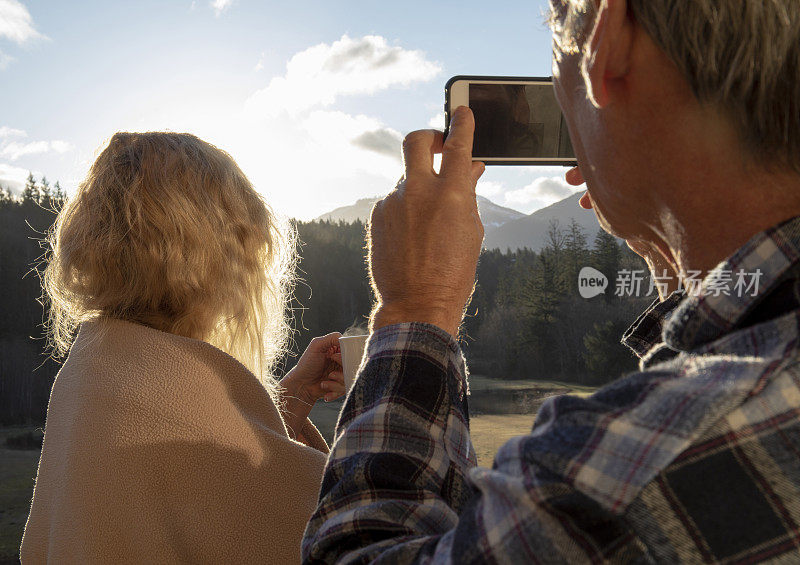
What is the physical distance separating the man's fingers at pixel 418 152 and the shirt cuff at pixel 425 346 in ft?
0.54

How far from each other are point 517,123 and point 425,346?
35cm

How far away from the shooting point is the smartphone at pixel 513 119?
0.71 m

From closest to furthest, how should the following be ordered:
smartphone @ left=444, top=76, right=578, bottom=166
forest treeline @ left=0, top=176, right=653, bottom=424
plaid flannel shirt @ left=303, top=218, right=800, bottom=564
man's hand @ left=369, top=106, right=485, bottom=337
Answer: plaid flannel shirt @ left=303, top=218, right=800, bottom=564 < man's hand @ left=369, top=106, right=485, bottom=337 < smartphone @ left=444, top=76, right=578, bottom=166 < forest treeline @ left=0, top=176, right=653, bottom=424

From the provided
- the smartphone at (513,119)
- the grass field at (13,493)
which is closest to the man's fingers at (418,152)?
the smartphone at (513,119)

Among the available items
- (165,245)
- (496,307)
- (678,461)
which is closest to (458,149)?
(678,461)

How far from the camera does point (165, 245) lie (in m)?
0.89

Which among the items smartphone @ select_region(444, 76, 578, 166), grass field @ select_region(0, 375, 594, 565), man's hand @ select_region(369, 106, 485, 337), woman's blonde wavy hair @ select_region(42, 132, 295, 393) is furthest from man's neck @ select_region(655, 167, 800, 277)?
grass field @ select_region(0, 375, 594, 565)

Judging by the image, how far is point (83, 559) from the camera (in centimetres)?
72

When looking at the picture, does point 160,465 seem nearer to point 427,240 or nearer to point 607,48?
point 427,240

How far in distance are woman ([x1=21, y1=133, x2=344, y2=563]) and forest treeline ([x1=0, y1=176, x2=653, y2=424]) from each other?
318 cm

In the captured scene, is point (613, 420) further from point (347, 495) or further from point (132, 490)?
point (132, 490)

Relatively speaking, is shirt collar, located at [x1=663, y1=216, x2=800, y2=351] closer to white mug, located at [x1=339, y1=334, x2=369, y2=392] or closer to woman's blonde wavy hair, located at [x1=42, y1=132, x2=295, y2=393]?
white mug, located at [x1=339, y1=334, x2=369, y2=392]

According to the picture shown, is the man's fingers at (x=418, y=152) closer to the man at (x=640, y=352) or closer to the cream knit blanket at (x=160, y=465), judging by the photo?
the man at (x=640, y=352)

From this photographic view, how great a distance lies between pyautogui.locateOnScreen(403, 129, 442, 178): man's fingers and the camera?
0.59 metres
